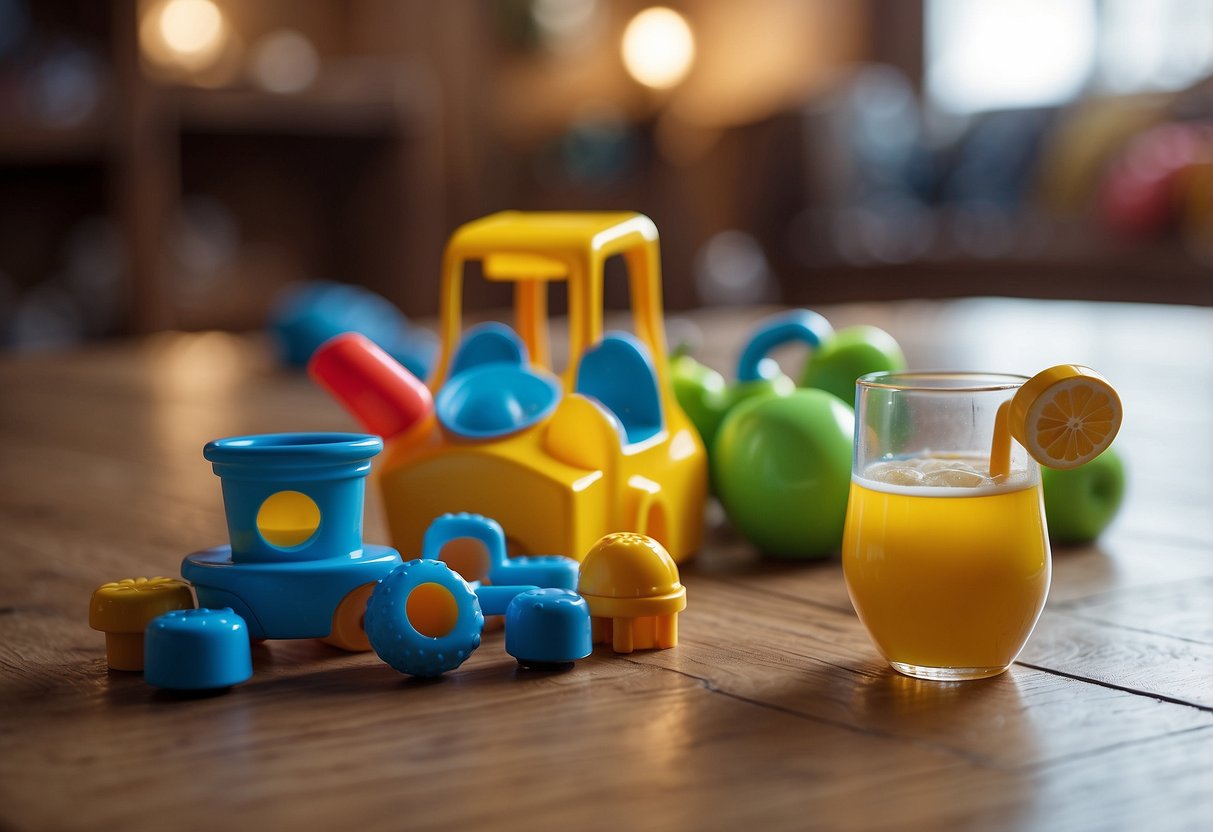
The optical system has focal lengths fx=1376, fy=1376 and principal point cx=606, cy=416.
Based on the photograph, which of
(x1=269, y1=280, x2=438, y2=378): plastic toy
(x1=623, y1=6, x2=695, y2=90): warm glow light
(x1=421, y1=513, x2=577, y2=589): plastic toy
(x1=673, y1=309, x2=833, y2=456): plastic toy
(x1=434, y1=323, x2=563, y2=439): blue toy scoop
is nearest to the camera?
(x1=421, y1=513, x2=577, y2=589): plastic toy

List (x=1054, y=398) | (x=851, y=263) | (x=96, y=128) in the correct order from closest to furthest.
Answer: (x=1054, y=398) < (x=96, y=128) < (x=851, y=263)

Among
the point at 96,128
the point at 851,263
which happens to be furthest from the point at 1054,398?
the point at 851,263

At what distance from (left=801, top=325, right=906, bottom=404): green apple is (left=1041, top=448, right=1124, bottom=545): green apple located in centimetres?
18

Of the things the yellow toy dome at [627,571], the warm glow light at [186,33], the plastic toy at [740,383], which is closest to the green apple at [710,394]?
the plastic toy at [740,383]

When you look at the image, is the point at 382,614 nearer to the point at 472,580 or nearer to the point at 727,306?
the point at 472,580

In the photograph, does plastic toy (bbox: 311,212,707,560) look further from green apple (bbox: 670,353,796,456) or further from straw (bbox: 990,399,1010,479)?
straw (bbox: 990,399,1010,479)

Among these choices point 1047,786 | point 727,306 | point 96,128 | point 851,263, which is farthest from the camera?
point 727,306

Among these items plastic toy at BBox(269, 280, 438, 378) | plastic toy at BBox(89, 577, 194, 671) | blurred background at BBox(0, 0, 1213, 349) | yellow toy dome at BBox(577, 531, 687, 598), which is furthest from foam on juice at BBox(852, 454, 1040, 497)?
blurred background at BBox(0, 0, 1213, 349)

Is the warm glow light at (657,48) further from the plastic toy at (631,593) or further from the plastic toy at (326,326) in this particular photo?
the plastic toy at (631,593)

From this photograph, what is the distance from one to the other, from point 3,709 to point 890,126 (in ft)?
14.2

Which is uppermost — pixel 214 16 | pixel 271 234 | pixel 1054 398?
pixel 214 16

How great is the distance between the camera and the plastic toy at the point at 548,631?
632 millimetres

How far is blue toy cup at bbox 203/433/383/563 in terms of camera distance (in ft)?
2.15

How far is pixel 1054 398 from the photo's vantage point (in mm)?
587
